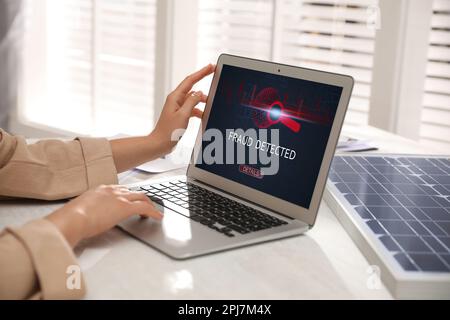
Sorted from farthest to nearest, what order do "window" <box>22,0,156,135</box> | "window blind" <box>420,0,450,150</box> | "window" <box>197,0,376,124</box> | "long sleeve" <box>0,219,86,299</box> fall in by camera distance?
"window" <box>22,0,156,135</box> < "window" <box>197,0,376,124</box> < "window blind" <box>420,0,450,150</box> < "long sleeve" <box>0,219,86,299</box>

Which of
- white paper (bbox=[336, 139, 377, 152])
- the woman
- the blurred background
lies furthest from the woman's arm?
the blurred background

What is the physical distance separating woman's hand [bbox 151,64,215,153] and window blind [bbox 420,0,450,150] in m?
0.98

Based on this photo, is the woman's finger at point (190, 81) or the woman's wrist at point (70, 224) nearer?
the woman's wrist at point (70, 224)

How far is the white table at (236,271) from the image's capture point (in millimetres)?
750

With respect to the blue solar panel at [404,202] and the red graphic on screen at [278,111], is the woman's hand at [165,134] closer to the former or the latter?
the red graphic on screen at [278,111]

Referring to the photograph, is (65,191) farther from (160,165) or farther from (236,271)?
(236,271)

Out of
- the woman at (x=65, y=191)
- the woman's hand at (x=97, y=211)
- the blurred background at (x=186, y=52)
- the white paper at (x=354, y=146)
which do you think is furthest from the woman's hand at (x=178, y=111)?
the blurred background at (x=186, y=52)

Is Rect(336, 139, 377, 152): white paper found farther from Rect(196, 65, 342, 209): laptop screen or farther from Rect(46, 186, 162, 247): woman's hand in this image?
Rect(46, 186, 162, 247): woman's hand

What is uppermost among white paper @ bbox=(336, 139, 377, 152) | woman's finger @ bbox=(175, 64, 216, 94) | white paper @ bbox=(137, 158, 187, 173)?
woman's finger @ bbox=(175, 64, 216, 94)

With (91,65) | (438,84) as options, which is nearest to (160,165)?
(438,84)

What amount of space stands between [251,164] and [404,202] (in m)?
0.25

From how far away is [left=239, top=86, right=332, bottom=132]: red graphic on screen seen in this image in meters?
0.98

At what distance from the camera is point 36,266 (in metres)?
0.73
